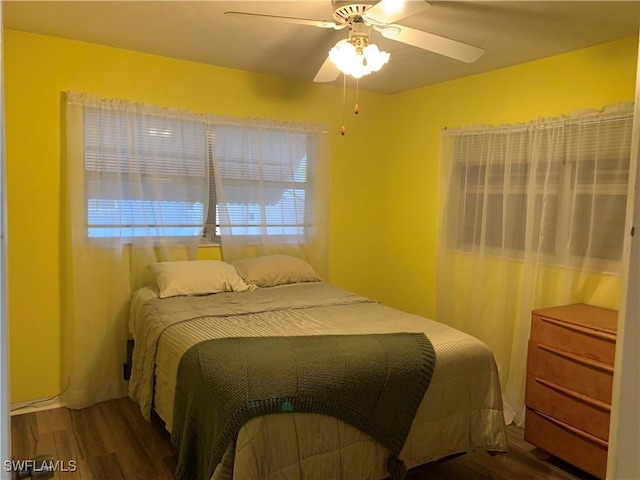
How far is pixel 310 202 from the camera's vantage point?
399cm

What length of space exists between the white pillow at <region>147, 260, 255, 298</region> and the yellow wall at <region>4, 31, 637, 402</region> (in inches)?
13.5

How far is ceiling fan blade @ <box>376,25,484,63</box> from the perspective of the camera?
2.14 meters

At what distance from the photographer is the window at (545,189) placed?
2785 mm

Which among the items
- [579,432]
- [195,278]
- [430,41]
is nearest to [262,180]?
[195,278]

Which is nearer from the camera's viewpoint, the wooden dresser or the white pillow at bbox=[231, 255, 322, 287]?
the wooden dresser

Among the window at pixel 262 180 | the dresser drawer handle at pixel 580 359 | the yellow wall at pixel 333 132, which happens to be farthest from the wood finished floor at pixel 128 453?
the window at pixel 262 180

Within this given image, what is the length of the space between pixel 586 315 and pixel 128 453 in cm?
262

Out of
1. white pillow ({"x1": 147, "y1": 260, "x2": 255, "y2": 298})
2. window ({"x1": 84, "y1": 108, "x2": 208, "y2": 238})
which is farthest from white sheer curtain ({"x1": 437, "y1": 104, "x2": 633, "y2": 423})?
window ({"x1": 84, "y1": 108, "x2": 208, "y2": 238})

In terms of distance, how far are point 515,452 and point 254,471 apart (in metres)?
1.74

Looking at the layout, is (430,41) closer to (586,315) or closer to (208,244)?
(586,315)

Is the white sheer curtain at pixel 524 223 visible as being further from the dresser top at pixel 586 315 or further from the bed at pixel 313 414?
the bed at pixel 313 414

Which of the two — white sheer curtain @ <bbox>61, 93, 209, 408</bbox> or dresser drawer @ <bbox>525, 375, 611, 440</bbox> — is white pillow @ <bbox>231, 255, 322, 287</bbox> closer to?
white sheer curtain @ <bbox>61, 93, 209, 408</bbox>

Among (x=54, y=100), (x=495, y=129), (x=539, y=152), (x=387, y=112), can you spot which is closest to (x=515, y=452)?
(x=539, y=152)

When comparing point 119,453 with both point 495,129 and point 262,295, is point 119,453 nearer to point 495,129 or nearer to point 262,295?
point 262,295
